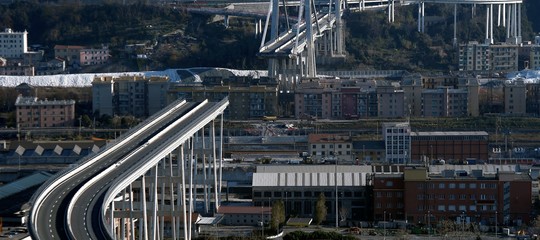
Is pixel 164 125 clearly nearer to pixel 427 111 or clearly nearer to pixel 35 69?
pixel 427 111

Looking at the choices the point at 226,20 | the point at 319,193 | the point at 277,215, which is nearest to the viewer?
the point at 277,215

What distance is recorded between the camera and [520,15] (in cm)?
3284

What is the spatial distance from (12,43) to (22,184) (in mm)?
12887

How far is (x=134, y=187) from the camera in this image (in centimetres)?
1560

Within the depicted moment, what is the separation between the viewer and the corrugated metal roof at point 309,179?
682 inches

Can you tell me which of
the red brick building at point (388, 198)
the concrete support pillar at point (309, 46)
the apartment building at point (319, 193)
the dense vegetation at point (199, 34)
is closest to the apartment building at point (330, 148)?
the apartment building at point (319, 193)

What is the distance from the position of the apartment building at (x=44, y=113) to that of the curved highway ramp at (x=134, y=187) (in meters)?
5.34

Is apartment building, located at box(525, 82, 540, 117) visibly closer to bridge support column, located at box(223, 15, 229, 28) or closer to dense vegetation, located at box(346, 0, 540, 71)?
dense vegetation, located at box(346, 0, 540, 71)

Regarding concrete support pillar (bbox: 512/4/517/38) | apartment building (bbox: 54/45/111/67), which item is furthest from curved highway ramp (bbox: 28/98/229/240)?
concrete support pillar (bbox: 512/4/517/38)

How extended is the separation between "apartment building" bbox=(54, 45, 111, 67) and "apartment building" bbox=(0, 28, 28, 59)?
619 mm

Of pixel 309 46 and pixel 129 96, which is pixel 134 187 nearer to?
pixel 129 96

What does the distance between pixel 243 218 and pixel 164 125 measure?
1379 millimetres

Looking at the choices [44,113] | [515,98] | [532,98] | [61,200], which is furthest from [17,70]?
[61,200]

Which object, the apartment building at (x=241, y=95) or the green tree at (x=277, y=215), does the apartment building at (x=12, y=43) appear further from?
the green tree at (x=277, y=215)
